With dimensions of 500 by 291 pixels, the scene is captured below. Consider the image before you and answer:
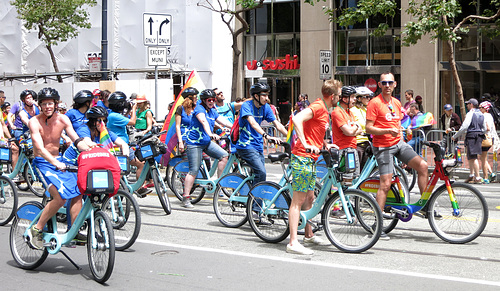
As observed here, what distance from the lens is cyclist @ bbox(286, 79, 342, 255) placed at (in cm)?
771

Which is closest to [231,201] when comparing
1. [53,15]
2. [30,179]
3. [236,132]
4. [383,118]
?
[236,132]

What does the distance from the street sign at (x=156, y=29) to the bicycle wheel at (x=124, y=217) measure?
32.1 ft

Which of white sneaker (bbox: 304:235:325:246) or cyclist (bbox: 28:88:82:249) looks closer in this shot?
cyclist (bbox: 28:88:82:249)

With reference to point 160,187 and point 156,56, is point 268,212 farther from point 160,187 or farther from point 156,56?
point 156,56

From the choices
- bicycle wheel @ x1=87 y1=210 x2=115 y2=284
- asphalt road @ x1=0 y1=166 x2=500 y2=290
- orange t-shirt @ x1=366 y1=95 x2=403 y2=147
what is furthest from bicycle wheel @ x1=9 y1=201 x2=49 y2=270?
orange t-shirt @ x1=366 y1=95 x2=403 y2=147

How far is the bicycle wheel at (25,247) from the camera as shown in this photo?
719cm

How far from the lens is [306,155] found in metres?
7.72

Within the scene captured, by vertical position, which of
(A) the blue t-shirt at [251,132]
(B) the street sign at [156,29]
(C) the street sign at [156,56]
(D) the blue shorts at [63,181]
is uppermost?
(B) the street sign at [156,29]

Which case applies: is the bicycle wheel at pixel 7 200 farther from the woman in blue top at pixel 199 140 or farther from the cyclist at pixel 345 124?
the cyclist at pixel 345 124

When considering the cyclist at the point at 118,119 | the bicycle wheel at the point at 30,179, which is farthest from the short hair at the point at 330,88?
the bicycle wheel at the point at 30,179

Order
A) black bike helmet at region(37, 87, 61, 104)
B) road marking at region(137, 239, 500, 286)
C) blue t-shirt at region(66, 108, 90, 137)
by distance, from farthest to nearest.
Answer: blue t-shirt at region(66, 108, 90, 137) < black bike helmet at region(37, 87, 61, 104) < road marking at region(137, 239, 500, 286)

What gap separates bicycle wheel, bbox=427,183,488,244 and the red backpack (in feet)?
12.4

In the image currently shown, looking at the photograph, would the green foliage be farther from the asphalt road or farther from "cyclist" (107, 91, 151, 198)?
the asphalt road

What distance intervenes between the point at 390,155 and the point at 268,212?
1.63 metres
